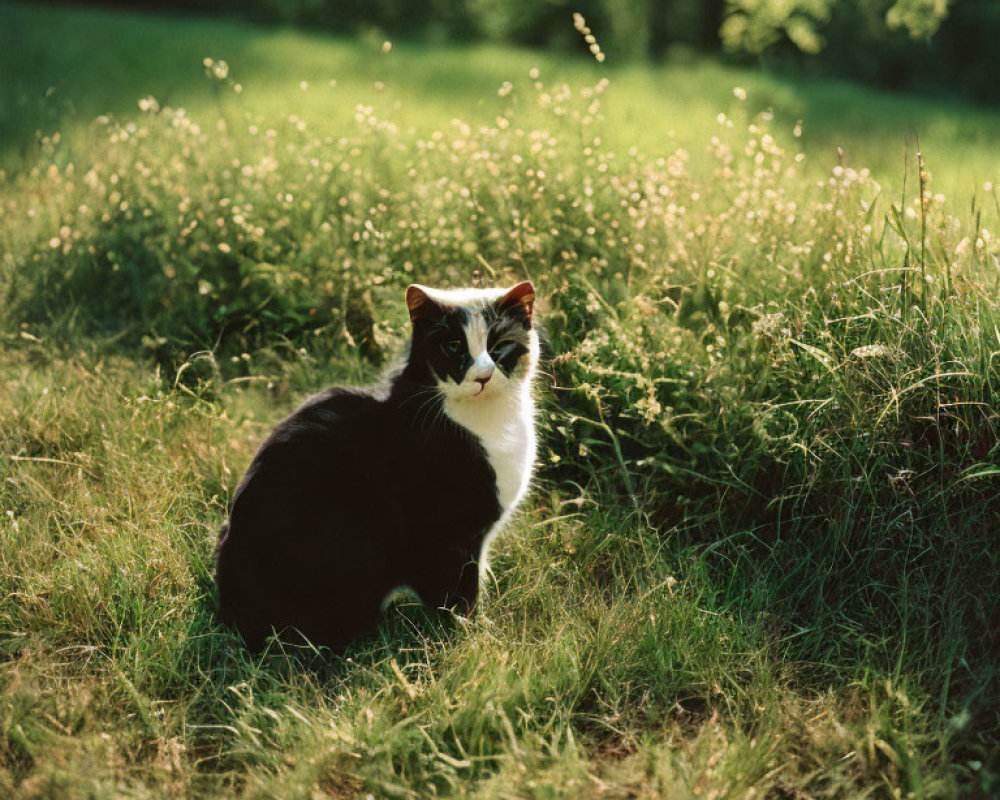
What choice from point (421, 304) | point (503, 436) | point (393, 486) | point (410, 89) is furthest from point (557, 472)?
point (410, 89)

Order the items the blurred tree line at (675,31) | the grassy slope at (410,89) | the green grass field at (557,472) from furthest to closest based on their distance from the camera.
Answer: the blurred tree line at (675,31) → the grassy slope at (410,89) → the green grass field at (557,472)

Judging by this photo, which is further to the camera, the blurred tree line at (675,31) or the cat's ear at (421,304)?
the blurred tree line at (675,31)

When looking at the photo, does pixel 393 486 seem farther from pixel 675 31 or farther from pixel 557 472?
pixel 675 31

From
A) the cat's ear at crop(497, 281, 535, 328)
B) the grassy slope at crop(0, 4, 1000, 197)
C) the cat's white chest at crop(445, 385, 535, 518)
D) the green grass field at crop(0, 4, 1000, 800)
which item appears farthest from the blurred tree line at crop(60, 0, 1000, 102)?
the cat's white chest at crop(445, 385, 535, 518)

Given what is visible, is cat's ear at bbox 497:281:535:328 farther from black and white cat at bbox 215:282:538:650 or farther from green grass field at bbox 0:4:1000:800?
green grass field at bbox 0:4:1000:800

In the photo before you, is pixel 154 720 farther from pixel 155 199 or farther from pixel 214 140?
pixel 214 140

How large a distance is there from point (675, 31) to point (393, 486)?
13514 millimetres

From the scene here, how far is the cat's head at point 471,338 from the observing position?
2680 mm

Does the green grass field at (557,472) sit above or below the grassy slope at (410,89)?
below

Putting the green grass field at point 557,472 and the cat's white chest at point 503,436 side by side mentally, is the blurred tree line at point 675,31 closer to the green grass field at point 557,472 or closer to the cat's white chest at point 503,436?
the green grass field at point 557,472

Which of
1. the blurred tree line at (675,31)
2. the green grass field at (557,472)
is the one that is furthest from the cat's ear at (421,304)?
the blurred tree line at (675,31)

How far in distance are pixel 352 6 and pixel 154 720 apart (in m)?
14.5

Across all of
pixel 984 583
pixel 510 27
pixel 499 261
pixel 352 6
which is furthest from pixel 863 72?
pixel 984 583

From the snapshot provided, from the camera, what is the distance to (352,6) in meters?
14.8
